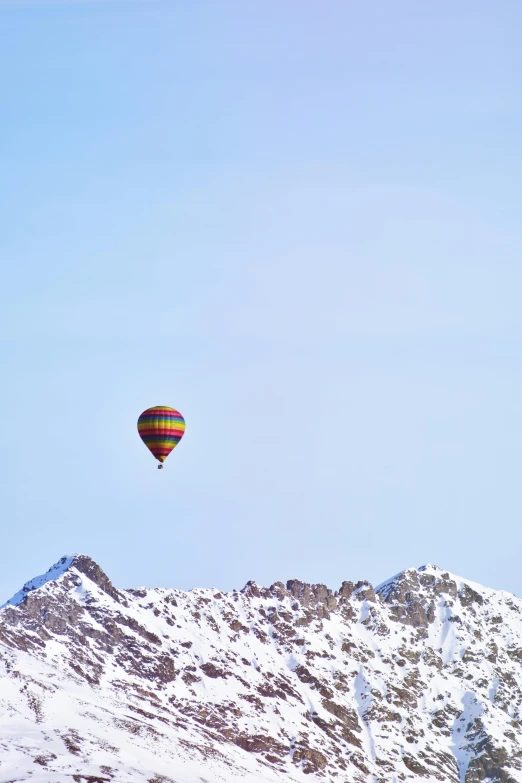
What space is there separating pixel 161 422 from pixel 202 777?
40.6m

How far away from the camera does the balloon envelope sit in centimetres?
14025

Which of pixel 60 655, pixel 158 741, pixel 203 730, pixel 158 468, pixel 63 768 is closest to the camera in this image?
pixel 63 768

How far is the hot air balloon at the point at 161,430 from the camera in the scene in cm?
14025

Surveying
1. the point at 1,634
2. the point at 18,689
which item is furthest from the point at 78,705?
the point at 1,634

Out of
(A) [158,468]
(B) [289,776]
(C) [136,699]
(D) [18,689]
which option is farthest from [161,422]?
(B) [289,776]

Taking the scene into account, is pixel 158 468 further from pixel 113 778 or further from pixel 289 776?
pixel 289 776

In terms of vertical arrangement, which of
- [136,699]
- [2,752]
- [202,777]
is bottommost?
[2,752]

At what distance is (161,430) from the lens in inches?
5517

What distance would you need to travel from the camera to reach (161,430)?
140125mm

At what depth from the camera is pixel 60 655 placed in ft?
655

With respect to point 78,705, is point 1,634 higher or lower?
higher

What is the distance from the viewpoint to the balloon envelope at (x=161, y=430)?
140 metres

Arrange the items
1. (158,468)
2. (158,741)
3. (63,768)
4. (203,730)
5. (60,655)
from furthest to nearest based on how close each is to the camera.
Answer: (60,655)
(203,730)
(158,741)
(158,468)
(63,768)

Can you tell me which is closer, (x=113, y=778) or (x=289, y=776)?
(x=113, y=778)
